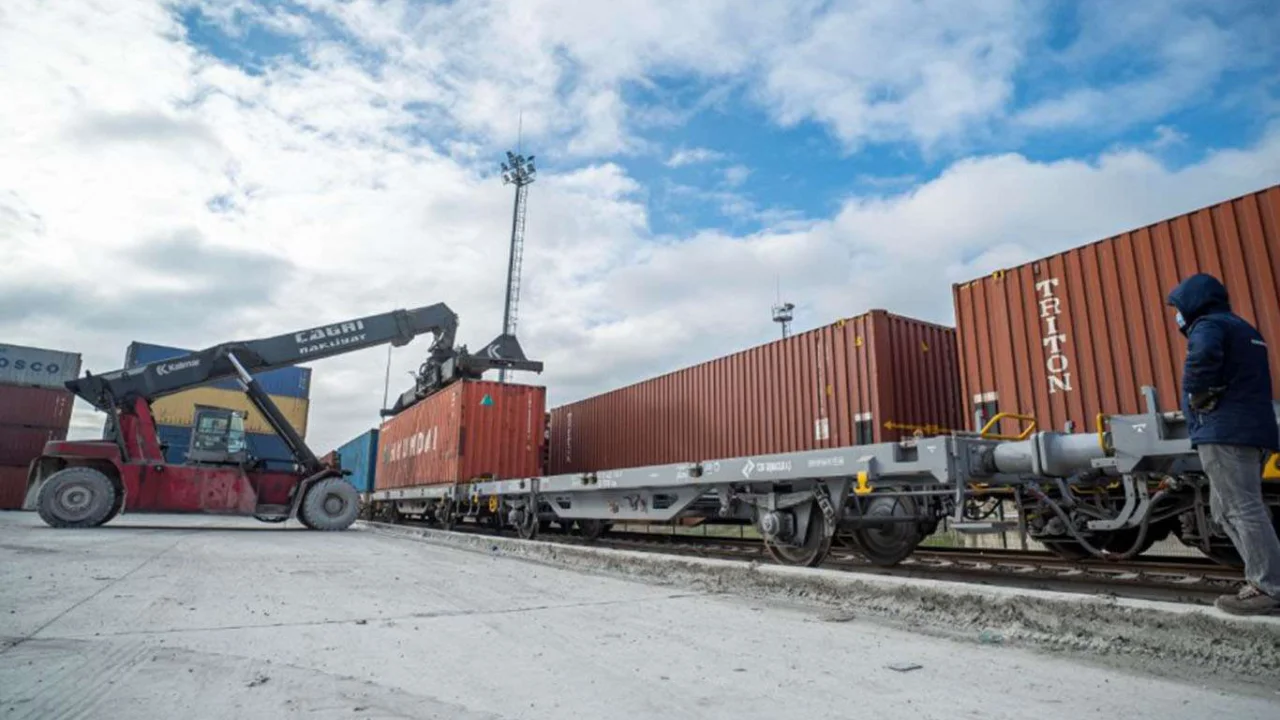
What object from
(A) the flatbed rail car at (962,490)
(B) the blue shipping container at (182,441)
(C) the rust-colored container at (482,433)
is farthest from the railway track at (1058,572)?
(B) the blue shipping container at (182,441)

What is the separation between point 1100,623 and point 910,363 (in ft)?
16.7

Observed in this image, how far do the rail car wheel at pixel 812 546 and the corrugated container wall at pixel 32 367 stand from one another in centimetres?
3115

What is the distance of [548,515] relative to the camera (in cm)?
1088

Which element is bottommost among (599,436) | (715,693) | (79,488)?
(715,693)

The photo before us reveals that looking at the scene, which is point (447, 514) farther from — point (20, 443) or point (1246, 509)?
point (20, 443)

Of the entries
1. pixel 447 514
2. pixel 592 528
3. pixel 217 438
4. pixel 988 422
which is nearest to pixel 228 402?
pixel 217 438

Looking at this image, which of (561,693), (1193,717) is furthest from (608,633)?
(1193,717)

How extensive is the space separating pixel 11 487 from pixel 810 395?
3064 centimetres

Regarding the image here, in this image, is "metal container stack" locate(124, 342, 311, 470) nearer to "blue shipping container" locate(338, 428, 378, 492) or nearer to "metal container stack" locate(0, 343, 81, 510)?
"metal container stack" locate(0, 343, 81, 510)

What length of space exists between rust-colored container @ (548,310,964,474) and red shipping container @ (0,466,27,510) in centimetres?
2642

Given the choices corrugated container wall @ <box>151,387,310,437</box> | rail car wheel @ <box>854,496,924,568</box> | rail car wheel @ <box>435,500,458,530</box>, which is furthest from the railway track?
corrugated container wall @ <box>151,387,310,437</box>

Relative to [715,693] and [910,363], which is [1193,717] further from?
[910,363]

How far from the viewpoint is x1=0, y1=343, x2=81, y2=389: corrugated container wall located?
26781mm

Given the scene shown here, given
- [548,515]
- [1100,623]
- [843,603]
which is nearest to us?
[1100,623]
